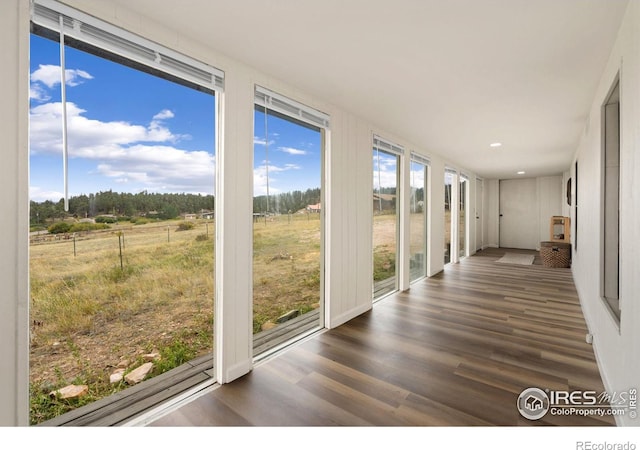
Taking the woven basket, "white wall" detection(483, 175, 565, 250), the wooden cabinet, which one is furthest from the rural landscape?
"white wall" detection(483, 175, 565, 250)

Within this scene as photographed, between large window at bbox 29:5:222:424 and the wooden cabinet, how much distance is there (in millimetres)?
8431

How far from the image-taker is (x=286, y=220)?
10.0ft

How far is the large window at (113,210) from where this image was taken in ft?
5.29

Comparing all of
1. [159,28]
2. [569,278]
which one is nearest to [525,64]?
[159,28]

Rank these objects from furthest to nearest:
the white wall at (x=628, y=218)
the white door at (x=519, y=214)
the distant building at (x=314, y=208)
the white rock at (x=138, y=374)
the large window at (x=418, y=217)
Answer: the white door at (x=519, y=214)
the large window at (x=418, y=217)
the distant building at (x=314, y=208)
the white rock at (x=138, y=374)
the white wall at (x=628, y=218)

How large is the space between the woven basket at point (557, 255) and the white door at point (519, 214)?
3.31m

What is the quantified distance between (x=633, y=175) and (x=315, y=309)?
286 cm

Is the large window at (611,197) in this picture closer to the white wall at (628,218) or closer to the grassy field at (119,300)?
the white wall at (628,218)

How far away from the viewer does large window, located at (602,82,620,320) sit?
228 cm

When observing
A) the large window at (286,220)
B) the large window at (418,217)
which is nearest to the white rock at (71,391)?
the large window at (286,220)

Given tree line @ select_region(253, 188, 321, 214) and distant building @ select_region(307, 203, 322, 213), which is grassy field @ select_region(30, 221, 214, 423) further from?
distant building @ select_region(307, 203, 322, 213)

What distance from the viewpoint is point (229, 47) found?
85.4 inches

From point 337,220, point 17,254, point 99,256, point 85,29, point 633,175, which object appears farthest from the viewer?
point 337,220

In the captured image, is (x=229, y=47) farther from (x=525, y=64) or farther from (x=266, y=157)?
(x=525, y=64)
